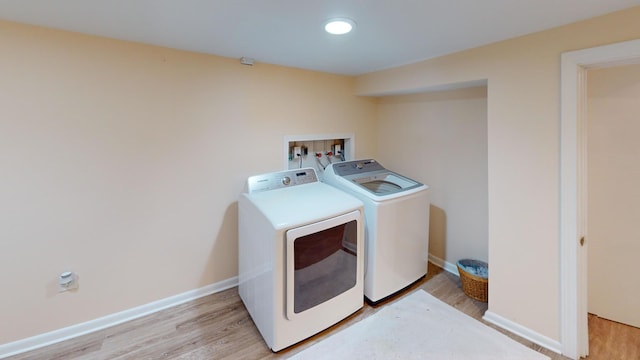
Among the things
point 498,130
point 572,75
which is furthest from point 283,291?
point 572,75

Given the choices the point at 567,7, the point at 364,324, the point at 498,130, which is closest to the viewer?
the point at 567,7

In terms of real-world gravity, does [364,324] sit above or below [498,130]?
below

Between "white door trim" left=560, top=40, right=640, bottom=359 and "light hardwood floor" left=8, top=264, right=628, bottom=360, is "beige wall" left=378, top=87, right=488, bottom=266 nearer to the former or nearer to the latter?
"light hardwood floor" left=8, top=264, right=628, bottom=360

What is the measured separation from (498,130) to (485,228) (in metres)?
1.03

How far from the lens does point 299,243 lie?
6.21 feet

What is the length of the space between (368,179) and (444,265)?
120 centimetres

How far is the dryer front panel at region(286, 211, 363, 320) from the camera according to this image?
1.88 metres

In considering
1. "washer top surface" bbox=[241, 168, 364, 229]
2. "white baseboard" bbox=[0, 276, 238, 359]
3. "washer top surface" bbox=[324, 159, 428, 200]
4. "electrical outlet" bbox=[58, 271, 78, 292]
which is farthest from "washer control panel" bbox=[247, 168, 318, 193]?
"electrical outlet" bbox=[58, 271, 78, 292]

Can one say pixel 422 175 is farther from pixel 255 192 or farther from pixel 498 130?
pixel 255 192

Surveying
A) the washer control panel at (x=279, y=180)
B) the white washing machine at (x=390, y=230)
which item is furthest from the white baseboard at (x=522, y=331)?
the washer control panel at (x=279, y=180)

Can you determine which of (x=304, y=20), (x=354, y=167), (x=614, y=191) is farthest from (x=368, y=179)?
(x=614, y=191)

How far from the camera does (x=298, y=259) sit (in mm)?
1912

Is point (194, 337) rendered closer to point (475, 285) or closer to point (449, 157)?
point (475, 285)

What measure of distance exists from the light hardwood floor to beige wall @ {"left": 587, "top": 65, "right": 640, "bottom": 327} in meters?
0.38
